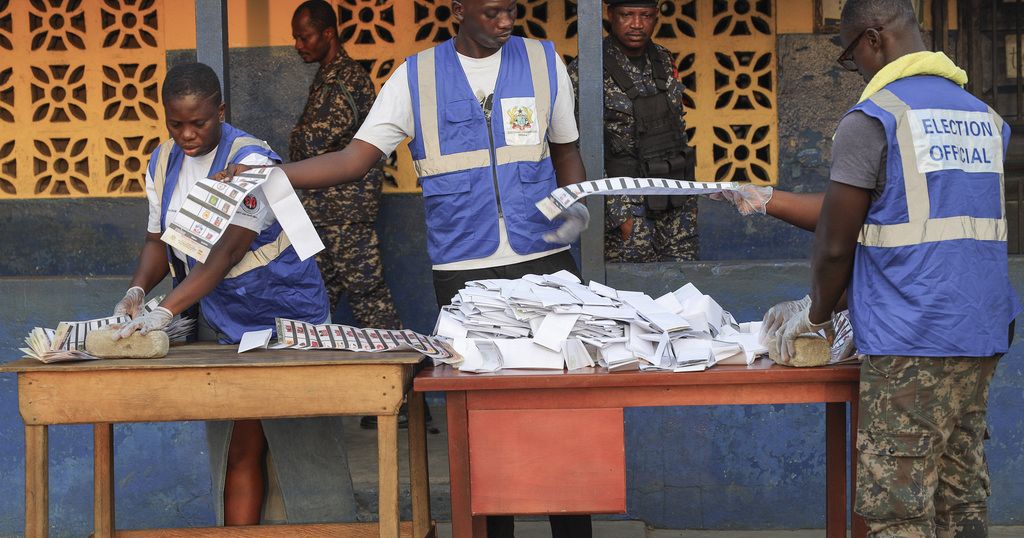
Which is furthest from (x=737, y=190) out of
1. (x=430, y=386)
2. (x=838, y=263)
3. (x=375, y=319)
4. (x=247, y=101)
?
(x=247, y=101)

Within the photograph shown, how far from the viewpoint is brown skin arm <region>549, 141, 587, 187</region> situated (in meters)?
3.72

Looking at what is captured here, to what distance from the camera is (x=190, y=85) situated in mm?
3326

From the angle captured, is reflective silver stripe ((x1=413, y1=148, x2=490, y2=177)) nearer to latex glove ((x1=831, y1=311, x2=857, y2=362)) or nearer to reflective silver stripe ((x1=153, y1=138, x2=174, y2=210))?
reflective silver stripe ((x1=153, y1=138, x2=174, y2=210))

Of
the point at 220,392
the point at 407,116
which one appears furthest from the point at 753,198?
the point at 220,392

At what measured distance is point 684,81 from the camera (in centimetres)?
609

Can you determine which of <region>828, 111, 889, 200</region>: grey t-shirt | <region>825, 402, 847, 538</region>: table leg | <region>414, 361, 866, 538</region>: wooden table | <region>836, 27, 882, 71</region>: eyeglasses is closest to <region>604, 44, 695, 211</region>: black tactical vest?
<region>825, 402, 847, 538</region>: table leg

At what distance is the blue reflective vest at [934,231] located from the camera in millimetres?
2656

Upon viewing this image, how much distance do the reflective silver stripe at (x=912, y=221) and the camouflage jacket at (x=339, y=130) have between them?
331 cm

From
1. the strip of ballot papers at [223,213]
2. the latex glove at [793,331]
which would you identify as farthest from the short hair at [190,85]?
the latex glove at [793,331]

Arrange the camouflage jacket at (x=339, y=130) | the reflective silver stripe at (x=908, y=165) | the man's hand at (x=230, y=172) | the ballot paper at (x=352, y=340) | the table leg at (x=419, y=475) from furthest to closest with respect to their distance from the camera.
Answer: the camouflage jacket at (x=339, y=130) < the table leg at (x=419, y=475) < the man's hand at (x=230, y=172) < the ballot paper at (x=352, y=340) < the reflective silver stripe at (x=908, y=165)

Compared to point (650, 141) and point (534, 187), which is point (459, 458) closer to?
point (534, 187)

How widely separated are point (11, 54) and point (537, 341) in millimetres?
4419

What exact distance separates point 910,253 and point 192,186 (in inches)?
78.3

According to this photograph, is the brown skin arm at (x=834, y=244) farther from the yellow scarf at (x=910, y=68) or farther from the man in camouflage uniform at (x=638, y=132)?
the man in camouflage uniform at (x=638, y=132)
